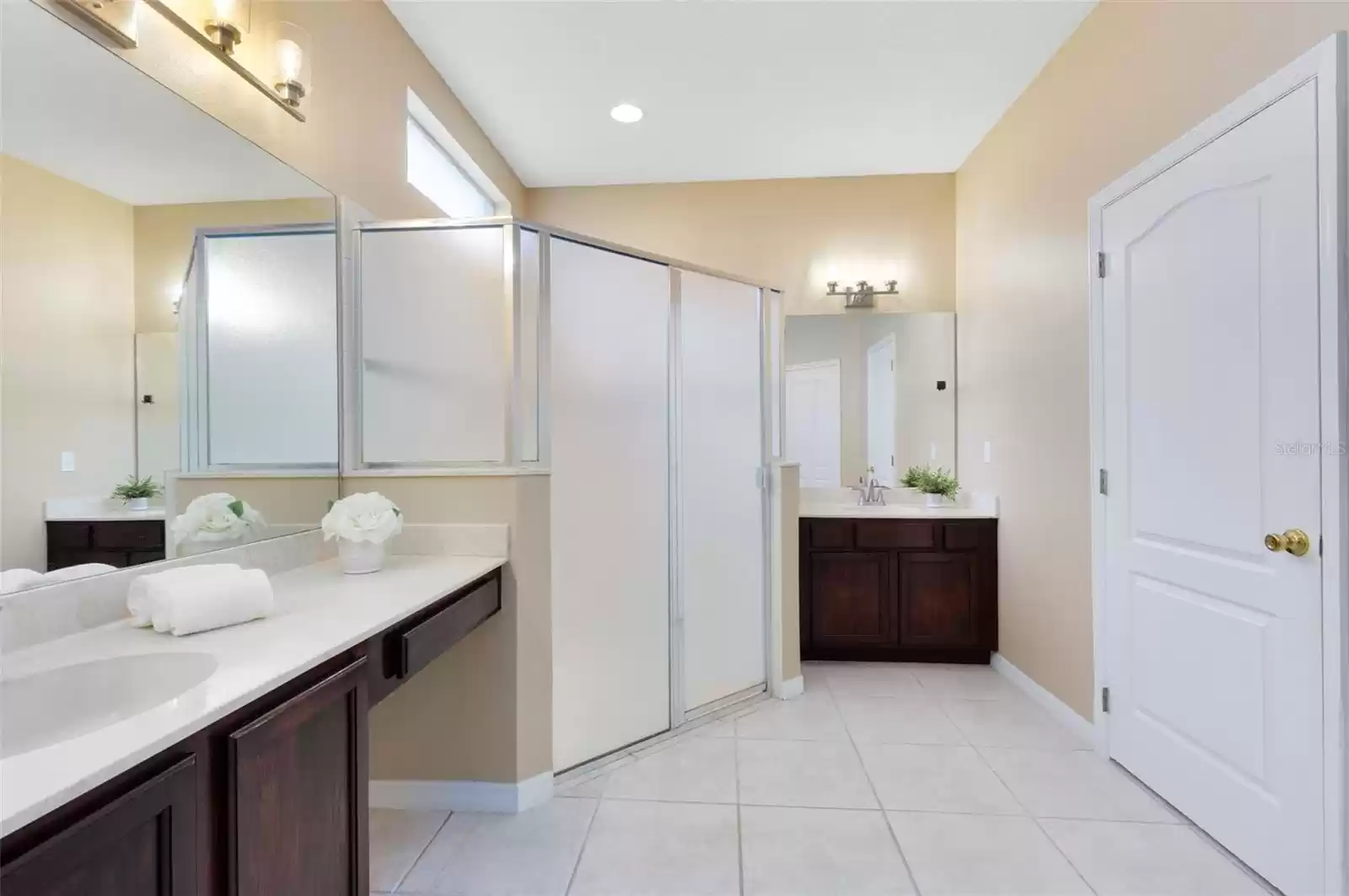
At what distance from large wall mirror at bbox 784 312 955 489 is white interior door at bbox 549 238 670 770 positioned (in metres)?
1.55

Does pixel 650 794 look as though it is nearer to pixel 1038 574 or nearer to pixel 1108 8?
pixel 1038 574

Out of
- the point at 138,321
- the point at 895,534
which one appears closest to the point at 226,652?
the point at 138,321

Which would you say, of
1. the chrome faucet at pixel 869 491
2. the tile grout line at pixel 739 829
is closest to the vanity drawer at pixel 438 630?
the tile grout line at pixel 739 829

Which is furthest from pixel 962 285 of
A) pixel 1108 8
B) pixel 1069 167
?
pixel 1108 8

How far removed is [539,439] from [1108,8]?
8.46 ft

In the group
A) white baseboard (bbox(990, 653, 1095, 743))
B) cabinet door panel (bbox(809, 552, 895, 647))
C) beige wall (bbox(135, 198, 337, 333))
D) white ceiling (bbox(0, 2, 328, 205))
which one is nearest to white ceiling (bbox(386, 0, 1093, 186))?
white ceiling (bbox(0, 2, 328, 205))

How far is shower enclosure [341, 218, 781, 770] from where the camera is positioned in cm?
212

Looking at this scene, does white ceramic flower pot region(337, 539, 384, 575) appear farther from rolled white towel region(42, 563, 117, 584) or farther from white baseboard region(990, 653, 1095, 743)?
white baseboard region(990, 653, 1095, 743)

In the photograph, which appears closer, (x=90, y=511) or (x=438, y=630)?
(x=90, y=511)

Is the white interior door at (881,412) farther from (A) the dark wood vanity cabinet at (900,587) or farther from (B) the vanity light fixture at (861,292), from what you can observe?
(A) the dark wood vanity cabinet at (900,587)

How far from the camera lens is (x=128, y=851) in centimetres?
76

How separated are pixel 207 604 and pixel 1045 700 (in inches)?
122

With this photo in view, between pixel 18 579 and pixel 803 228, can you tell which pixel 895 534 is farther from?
pixel 18 579

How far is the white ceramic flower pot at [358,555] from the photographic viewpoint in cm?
181
